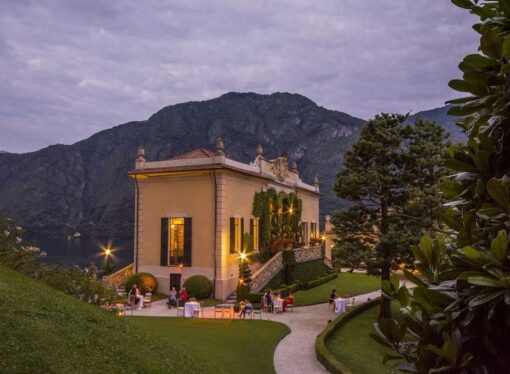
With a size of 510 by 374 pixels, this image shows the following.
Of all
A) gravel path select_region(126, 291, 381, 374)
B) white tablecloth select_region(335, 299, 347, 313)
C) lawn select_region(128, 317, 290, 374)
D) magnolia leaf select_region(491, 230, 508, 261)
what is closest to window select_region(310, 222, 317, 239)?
gravel path select_region(126, 291, 381, 374)

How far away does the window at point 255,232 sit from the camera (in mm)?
34469

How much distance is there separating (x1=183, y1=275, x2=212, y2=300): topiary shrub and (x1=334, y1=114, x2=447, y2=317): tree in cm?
898

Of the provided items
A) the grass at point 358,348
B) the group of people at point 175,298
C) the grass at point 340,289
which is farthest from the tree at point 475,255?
the grass at point 340,289

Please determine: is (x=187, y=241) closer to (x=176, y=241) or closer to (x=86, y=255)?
(x=176, y=241)

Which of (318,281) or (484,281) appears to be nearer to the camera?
(484,281)

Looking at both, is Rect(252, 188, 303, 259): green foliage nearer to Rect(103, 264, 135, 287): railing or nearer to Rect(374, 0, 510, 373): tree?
Rect(103, 264, 135, 287): railing

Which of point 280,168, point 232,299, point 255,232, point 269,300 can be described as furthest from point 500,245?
point 280,168

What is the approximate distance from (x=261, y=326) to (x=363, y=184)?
8.93m

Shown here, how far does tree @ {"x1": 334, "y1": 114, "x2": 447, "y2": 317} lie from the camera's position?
23859 millimetres

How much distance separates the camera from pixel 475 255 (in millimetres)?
2486

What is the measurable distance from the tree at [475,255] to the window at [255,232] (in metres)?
31.3

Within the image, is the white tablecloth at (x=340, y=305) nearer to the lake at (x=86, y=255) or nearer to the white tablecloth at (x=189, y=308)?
the white tablecloth at (x=189, y=308)

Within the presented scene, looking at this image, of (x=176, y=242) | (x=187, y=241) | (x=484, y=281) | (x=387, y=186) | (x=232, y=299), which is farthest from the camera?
(x=176, y=242)

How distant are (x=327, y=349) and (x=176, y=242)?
16.7 metres
